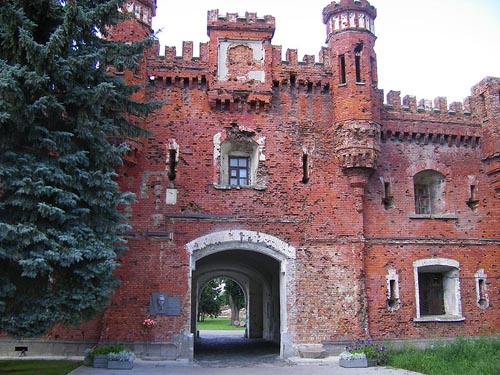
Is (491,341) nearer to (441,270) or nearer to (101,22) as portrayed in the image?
(441,270)

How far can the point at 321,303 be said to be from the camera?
16125 mm

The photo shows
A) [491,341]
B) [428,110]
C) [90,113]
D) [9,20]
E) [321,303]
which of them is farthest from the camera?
[428,110]

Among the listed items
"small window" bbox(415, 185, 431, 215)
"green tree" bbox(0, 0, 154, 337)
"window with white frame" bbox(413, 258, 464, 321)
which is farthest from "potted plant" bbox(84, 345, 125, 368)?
"small window" bbox(415, 185, 431, 215)

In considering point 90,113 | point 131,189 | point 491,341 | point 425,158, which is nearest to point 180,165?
point 131,189

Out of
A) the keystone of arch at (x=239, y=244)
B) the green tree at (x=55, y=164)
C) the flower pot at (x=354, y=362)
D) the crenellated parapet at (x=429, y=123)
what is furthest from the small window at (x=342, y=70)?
the flower pot at (x=354, y=362)

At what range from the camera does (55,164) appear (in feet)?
37.1

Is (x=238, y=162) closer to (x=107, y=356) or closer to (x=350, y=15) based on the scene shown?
(x=350, y=15)

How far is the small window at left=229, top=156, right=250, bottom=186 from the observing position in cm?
1730

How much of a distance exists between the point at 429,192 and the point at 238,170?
22.6ft

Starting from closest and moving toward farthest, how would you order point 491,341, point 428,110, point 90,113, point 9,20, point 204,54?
point 9,20 < point 90,113 < point 491,341 < point 204,54 < point 428,110

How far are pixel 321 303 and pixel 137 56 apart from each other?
8895 mm

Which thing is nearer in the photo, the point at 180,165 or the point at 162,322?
the point at 162,322

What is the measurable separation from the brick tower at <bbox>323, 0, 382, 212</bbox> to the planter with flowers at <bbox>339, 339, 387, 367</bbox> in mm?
4217

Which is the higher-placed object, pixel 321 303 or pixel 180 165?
pixel 180 165
